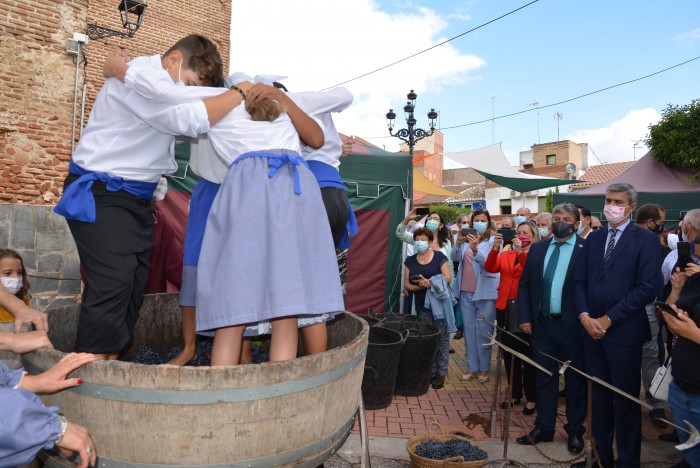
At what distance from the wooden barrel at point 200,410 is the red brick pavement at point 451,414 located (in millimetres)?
3216

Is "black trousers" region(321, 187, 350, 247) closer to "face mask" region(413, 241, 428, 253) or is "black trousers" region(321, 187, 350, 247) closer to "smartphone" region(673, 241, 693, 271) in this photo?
"smartphone" region(673, 241, 693, 271)

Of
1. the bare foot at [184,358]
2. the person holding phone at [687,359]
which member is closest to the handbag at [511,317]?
the person holding phone at [687,359]

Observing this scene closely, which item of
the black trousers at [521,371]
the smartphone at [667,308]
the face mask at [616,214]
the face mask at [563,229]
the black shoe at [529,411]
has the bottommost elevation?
the black shoe at [529,411]

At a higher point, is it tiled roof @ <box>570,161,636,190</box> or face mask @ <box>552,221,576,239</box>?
tiled roof @ <box>570,161,636,190</box>

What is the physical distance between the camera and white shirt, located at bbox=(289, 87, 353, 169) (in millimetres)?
2348

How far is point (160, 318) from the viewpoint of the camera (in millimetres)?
3311

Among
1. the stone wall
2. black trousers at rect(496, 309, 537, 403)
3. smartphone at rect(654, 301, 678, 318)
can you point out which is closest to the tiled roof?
black trousers at rect(496, 309, 537, 403)

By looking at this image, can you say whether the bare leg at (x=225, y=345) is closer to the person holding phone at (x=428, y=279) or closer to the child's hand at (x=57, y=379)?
the child's hand at (x=57, y=379)

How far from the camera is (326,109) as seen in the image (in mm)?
2430

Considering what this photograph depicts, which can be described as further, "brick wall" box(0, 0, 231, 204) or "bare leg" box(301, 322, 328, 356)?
"brick wall" box(0, 0, 231, 204)

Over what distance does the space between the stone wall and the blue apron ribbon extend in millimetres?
5863

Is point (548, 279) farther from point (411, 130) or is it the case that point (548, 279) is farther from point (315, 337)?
point (411, 130)

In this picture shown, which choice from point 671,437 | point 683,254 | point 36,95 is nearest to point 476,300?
point 671,437

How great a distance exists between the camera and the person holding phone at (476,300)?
5988 mm
